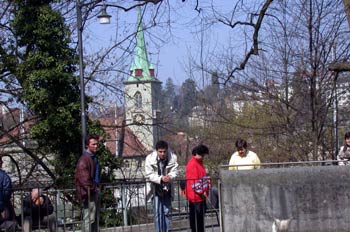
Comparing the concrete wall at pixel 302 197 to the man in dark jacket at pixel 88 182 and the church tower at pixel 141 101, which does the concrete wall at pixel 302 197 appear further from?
the church tower at pixel 141 101

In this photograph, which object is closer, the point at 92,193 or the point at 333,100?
the point at 92,193

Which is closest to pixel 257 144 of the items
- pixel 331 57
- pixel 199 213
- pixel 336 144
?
pixel 336 144

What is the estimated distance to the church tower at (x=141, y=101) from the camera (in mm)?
29931

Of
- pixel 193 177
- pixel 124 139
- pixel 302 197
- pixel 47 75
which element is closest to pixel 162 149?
pixel 193 177

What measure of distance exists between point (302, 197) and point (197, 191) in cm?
181

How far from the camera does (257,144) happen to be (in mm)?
→ 33031

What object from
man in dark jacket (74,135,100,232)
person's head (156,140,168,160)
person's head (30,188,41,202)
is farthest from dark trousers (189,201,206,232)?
person's head (30,188,41,202)

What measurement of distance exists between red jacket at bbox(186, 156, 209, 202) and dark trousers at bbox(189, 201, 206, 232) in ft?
0.29

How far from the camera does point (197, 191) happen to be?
44.5 ft

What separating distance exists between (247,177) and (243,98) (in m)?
18.2

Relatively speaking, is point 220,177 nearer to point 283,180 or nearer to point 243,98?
point 283,180

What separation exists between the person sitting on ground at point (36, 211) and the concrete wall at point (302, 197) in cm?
361

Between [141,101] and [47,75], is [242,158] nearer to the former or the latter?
[47,75]

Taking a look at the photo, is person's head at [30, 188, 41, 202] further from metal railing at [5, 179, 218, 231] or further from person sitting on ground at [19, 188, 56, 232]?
metal railing at [5, 179, 218, 231]
